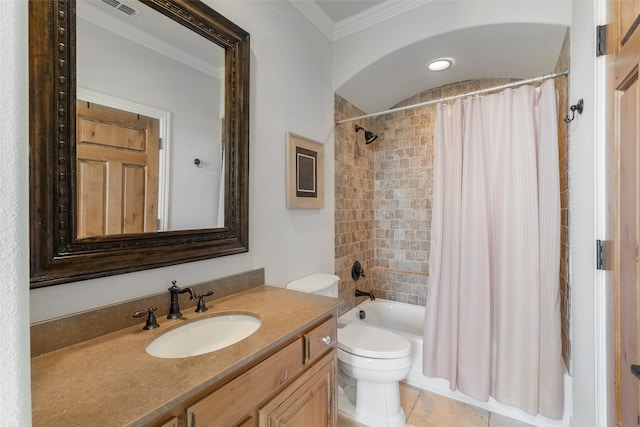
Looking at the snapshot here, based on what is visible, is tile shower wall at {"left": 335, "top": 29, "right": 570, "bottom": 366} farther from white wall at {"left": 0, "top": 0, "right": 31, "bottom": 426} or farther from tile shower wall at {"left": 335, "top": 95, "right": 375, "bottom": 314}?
white wall at {"left": 0, "top": 0, "right": 31, "bottom": 426}

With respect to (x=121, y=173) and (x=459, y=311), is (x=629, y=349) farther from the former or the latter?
(x=121, y=173)

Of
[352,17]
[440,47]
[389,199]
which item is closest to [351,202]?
[389,199]

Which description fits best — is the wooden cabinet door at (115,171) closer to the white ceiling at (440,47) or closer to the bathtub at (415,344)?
the white ceiling at (440,47)

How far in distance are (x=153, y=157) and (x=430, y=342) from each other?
2.01m

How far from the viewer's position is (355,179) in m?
2.70

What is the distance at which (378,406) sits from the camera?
68.0 inches

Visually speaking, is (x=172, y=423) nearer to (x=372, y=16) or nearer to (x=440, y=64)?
(x=372, y=16)

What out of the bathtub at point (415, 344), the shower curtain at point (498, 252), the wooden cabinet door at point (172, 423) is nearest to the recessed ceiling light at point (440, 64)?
the shower curtain at point (498, 252)

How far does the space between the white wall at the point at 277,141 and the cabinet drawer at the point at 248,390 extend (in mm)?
585

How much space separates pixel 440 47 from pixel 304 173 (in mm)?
1366

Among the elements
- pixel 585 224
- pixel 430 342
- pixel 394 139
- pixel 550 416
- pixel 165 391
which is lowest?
pixel 550 416

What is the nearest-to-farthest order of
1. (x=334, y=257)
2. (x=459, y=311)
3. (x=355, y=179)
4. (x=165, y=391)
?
(x=165, y=391), (x=459, y=311), (x=334, y=257), (x=355, y=179)

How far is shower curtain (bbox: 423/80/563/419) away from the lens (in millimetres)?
1603

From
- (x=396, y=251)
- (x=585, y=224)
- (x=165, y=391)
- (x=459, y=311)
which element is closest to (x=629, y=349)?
(x=585, y=224)
